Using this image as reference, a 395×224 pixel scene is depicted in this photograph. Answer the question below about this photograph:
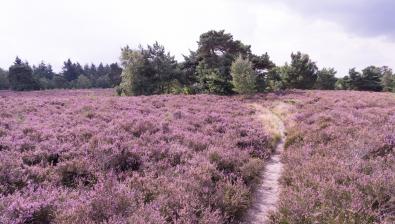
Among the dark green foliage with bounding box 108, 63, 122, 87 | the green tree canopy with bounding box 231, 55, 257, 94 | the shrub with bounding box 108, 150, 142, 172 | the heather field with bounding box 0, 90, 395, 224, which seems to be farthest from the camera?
the dark green foliage with bounding box 108, 63, 122, 87

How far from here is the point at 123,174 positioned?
7.10 m

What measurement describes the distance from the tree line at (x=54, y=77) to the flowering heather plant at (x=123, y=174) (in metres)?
51.4

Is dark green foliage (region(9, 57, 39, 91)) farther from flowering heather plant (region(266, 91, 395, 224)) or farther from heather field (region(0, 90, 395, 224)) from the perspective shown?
flowering heather plant (region(266, 91, 395, 224))

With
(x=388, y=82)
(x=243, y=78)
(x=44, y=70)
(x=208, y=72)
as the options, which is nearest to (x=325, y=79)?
(x=388, y=82)

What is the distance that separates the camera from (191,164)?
801 centimetres

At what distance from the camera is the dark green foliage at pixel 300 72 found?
5372cm

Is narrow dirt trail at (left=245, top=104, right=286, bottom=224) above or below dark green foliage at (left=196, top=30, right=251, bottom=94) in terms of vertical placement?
below

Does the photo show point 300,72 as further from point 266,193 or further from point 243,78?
point 266,193

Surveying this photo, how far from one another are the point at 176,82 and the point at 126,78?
6.33m

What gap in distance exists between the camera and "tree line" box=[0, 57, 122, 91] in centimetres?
5875

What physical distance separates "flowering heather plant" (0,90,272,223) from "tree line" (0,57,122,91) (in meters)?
51.4

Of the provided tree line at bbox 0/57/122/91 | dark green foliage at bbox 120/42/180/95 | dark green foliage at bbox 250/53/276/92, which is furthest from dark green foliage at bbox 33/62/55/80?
dark green foliage at bbox 250/53/276/92

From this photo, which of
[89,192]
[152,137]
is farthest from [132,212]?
[152,137]

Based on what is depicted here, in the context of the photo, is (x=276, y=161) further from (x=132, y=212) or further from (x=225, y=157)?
(x=132, y=212)
